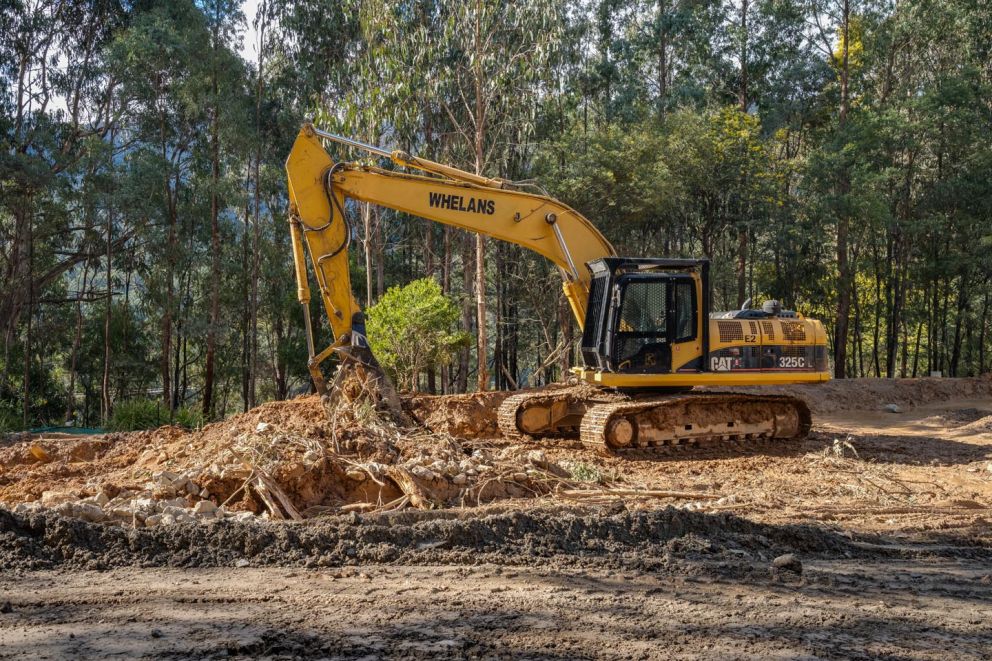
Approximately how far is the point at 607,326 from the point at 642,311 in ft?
1.91

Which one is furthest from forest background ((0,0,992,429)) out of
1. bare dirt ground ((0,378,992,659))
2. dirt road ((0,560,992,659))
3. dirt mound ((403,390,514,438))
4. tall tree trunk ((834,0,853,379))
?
dirt road ((0,560,992,659))

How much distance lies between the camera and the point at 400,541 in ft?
19.3

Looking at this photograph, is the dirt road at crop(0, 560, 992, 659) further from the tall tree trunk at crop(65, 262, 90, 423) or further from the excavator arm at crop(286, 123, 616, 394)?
the tall tree trunk at crop(65, 262, 90, 423)

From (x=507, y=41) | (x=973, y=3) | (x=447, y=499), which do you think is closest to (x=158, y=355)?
(x=507, y=41)

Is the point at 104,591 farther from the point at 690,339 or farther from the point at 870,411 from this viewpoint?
the point at 870,411

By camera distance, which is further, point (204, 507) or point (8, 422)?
point (8, 422)

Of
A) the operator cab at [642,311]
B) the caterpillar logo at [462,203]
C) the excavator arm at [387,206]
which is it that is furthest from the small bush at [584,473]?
the caterpillar logo at [462,203]

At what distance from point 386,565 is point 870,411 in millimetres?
17460

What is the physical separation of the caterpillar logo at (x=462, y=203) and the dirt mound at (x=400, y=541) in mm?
6037

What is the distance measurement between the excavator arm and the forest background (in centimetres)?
763

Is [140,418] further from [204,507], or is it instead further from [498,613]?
[498,613]

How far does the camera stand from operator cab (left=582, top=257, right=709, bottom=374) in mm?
11492

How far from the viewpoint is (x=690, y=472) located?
10.4 m

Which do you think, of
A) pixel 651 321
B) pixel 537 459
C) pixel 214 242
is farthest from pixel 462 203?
pixel 214 242
